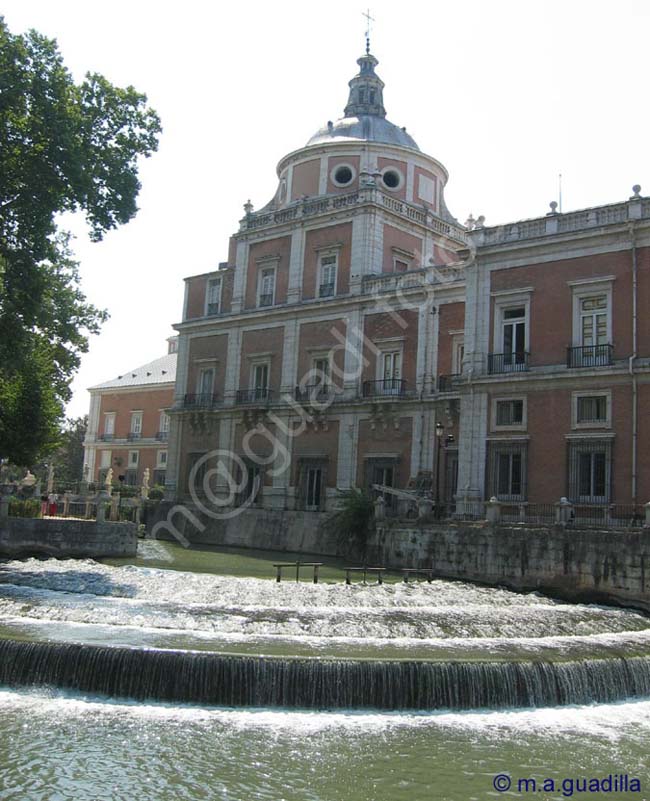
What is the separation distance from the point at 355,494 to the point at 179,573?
9.15 meters

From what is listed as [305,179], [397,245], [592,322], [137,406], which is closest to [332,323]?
[397,245]

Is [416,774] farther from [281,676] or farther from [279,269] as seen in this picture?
[279,269]

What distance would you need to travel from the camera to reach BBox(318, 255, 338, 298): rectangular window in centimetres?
4238

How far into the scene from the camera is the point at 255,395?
4425cm

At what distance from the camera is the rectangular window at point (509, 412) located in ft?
100

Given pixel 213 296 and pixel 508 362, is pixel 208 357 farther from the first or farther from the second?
pixel 508 362

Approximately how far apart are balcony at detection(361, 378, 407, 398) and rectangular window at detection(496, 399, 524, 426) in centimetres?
729

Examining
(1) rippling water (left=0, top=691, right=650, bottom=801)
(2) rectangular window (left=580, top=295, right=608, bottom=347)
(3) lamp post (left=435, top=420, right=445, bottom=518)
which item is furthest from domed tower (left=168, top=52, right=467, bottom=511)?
(1) rippling water (left=0, top=691, right=650, bottom=801)

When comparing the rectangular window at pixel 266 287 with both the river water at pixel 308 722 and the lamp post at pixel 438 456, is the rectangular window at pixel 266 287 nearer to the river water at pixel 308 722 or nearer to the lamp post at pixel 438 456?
the lamp post at pixel 438 456

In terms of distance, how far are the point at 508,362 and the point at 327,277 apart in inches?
554

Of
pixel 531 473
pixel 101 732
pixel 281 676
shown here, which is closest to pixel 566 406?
pixel 531 473

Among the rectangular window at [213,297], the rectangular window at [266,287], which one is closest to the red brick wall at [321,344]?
the rectangular window at [266,287]

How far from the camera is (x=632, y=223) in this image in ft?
93.5

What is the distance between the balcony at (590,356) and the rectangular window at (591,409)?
43.7 inches
